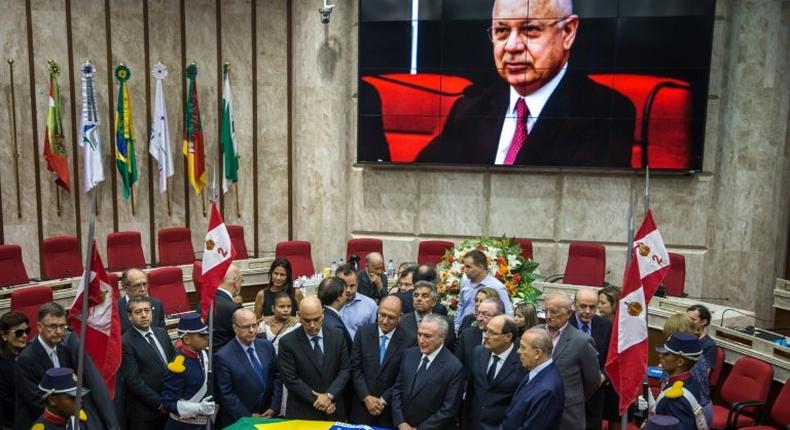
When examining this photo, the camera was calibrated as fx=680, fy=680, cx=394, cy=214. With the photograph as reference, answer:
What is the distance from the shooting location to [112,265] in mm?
8797

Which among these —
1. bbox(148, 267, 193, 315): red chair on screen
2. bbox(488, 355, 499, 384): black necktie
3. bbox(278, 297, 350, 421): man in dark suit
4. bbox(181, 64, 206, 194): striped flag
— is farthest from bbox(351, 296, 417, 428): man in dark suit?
bbox(181, 64, 206, 194): striped flag

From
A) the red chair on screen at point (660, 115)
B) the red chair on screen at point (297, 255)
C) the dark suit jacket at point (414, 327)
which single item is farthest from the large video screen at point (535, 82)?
the dark suit jacket at point (414, 327)

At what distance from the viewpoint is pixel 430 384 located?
4.23 meters

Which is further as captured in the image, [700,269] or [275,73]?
[275,73]

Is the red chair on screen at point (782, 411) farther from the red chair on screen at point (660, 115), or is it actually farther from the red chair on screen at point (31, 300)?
the red chair on screen at point (31, 300)

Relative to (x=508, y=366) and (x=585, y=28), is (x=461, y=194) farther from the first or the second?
(x=508, y=366)

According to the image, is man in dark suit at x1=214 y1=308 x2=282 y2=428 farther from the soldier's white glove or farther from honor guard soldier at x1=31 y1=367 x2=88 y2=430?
honor guard soldier at x1=31 y1=367 x2=88 y2=430

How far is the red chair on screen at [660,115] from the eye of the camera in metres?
8.82

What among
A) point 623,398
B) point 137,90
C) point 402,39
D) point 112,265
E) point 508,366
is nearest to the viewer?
point 623,398

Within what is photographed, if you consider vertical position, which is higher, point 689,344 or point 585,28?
point 585,28

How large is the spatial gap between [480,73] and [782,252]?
478 cm

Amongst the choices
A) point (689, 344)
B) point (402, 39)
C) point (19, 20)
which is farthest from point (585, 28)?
point (19, 20)

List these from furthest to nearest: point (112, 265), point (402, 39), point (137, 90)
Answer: point (137, 90) < point (402, 39) < point (112, 265)

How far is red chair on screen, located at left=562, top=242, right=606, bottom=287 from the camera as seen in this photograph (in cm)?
877
